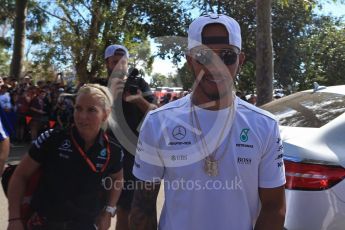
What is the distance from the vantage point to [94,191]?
9.25ft

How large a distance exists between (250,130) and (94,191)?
4.19ft

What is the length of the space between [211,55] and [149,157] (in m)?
0.47

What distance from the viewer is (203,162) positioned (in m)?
1.85

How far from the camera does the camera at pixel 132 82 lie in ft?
12.9

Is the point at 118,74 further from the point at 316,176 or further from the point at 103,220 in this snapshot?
the point at 316,176

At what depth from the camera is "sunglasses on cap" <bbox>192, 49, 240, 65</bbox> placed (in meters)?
1.88

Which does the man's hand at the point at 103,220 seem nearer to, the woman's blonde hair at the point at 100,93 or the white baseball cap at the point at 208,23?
the woman's blonde hair at the point at 100,93

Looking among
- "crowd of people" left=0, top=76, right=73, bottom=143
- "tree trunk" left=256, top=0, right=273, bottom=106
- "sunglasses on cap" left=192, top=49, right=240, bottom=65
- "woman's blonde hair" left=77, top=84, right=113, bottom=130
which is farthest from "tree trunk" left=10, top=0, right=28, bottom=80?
"sunglasses on cap" left=192, top=49, right=240, bottom=65

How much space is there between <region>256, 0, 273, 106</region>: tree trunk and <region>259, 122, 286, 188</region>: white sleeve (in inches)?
295

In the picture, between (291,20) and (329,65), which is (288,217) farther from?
(329,65)

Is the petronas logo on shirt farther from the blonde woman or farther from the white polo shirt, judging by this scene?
the blonde woman

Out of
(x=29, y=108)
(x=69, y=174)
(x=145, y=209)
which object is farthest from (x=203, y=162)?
(x=29, y=108)

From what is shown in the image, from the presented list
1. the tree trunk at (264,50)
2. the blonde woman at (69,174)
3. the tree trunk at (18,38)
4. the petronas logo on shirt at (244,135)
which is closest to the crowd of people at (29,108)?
the tree trunk at (18,38)

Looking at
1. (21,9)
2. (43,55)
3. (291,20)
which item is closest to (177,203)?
(291,20)
